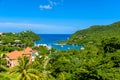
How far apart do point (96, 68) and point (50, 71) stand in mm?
18152

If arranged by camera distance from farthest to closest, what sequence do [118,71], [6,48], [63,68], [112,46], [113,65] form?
[6,48] → [63,68] → [112,46] → [113,65] → [118,71]

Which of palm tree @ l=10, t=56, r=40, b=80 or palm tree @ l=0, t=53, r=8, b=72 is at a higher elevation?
palm tree @ l=10, t=56, r=40, b=80

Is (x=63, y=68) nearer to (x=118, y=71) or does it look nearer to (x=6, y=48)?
(x=118, y=71)

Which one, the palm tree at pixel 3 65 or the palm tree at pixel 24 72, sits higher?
the palm tree at pixel 24 72

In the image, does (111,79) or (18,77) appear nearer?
(111,79)

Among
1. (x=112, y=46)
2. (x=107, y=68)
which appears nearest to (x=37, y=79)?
(x=107, y=68)

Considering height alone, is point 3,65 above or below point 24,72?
below

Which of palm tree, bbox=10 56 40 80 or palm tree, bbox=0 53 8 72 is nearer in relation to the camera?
palm tree, bbox=10 56 40 80

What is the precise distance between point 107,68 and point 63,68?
14.9 m

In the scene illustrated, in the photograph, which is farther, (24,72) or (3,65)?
(3,65)

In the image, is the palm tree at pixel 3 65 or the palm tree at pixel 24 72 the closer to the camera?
the palm tree at pixel 24 72

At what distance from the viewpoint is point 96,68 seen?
3191 cm

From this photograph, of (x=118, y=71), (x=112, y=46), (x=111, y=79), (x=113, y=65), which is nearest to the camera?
(x=111, y=79)

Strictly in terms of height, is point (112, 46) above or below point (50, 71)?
above
